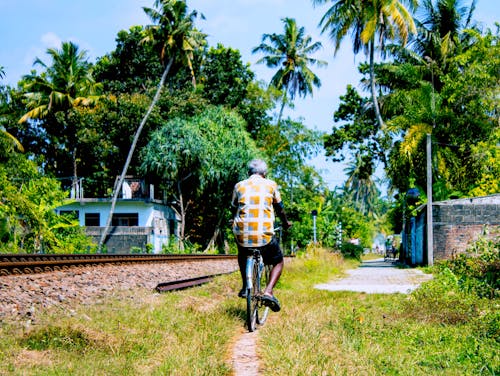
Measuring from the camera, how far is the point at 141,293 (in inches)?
411

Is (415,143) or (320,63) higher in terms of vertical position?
(320,63)

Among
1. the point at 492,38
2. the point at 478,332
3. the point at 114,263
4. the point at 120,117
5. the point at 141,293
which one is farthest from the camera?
the point at 120,117

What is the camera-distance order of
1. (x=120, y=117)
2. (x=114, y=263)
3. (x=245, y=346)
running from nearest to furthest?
(x=245, y=346)
(x=114, y=263)
(x=120, y=117)

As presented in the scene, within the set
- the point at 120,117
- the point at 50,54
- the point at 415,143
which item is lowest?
the point at 415,143

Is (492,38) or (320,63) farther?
(320,63)

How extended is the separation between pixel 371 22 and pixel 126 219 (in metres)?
19.4

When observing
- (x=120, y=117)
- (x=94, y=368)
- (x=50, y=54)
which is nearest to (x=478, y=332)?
(x=94, y=368)

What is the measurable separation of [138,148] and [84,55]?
8407 mm

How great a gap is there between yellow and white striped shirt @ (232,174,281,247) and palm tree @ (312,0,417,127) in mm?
28165

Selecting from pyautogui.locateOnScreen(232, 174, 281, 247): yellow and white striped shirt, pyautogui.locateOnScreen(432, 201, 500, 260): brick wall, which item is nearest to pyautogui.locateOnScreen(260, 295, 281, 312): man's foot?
pyautogui.locateOnScreen(232, 174, 281, 247): yellow and white striped shirt

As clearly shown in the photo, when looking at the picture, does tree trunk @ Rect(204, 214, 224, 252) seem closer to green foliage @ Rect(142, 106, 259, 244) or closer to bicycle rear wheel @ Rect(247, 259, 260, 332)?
green foliage @ Rect(142, 106, 259, 244)

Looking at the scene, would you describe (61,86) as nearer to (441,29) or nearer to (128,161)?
(128,161)

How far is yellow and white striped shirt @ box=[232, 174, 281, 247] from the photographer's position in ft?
22.4

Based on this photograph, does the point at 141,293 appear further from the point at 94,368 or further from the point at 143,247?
the point at 143,247
